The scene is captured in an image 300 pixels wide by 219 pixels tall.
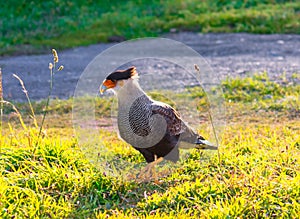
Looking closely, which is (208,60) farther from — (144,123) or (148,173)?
(144,123)

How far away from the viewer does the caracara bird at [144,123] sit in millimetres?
4523

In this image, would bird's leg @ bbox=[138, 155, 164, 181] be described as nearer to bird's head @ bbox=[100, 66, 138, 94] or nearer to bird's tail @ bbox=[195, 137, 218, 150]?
bird's tail @ bbox=[195, 137, 218, 150]

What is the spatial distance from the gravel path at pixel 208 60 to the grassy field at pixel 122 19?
412 mm

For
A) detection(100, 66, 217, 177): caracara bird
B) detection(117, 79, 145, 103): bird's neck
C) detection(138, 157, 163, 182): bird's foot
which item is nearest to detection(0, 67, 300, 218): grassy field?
detection(138, 157, 163, 182): bird's foot

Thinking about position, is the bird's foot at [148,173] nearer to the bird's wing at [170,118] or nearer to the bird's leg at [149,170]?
the bird's leg at [149,170]

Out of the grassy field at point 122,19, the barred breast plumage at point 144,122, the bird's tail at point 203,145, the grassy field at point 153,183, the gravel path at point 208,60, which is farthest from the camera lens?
the grassy field at point 122,19

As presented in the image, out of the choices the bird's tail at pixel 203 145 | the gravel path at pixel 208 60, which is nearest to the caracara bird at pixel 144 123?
the bird's tail at pixel 203 145

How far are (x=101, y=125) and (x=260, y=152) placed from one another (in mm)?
2392

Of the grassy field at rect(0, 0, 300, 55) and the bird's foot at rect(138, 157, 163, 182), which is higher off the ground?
the grassy field at rect(0, 0, 300, 55)

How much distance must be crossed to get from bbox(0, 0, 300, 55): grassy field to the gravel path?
0.41 meters

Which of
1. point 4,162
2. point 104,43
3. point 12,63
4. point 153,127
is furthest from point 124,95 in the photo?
point 104,43

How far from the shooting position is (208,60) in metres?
10.1

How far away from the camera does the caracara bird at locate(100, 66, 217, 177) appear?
4.52m

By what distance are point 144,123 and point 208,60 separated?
5.75 meters
